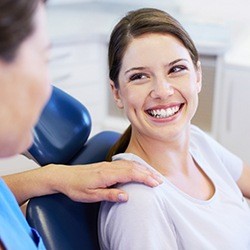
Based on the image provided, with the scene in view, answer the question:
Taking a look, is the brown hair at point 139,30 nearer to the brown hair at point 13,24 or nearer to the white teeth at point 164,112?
the white teeth at point 164,112

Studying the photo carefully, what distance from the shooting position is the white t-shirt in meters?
1.13

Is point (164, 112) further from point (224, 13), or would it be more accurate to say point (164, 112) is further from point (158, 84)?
point (224, 13)

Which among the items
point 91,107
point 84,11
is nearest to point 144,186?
point 91,107

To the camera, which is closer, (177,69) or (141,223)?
(141,223)

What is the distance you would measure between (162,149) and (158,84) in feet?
0.59

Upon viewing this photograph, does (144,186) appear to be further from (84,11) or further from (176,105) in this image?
(84,11)

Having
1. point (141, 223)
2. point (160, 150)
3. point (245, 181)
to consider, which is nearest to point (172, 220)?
point (141, 223)

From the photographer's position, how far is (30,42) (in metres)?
0.65

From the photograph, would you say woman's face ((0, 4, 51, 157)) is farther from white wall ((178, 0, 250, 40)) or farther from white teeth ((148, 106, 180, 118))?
white wall ((178, 0, 250, 40))

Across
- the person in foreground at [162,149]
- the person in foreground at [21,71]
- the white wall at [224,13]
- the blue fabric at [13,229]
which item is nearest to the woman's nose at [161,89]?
the person in foreground at [162,149]

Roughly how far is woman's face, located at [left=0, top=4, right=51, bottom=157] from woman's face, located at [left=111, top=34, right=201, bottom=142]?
55 centimetres

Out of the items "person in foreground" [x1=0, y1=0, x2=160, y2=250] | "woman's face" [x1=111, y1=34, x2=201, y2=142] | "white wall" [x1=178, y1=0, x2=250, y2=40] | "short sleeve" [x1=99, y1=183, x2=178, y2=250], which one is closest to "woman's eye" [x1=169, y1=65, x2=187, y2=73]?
"woman's face" [x1=111, y1=34, x2=201, y2=142]

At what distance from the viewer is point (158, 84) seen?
3.98 feet

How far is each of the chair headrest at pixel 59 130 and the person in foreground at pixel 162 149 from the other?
5.3 inches
